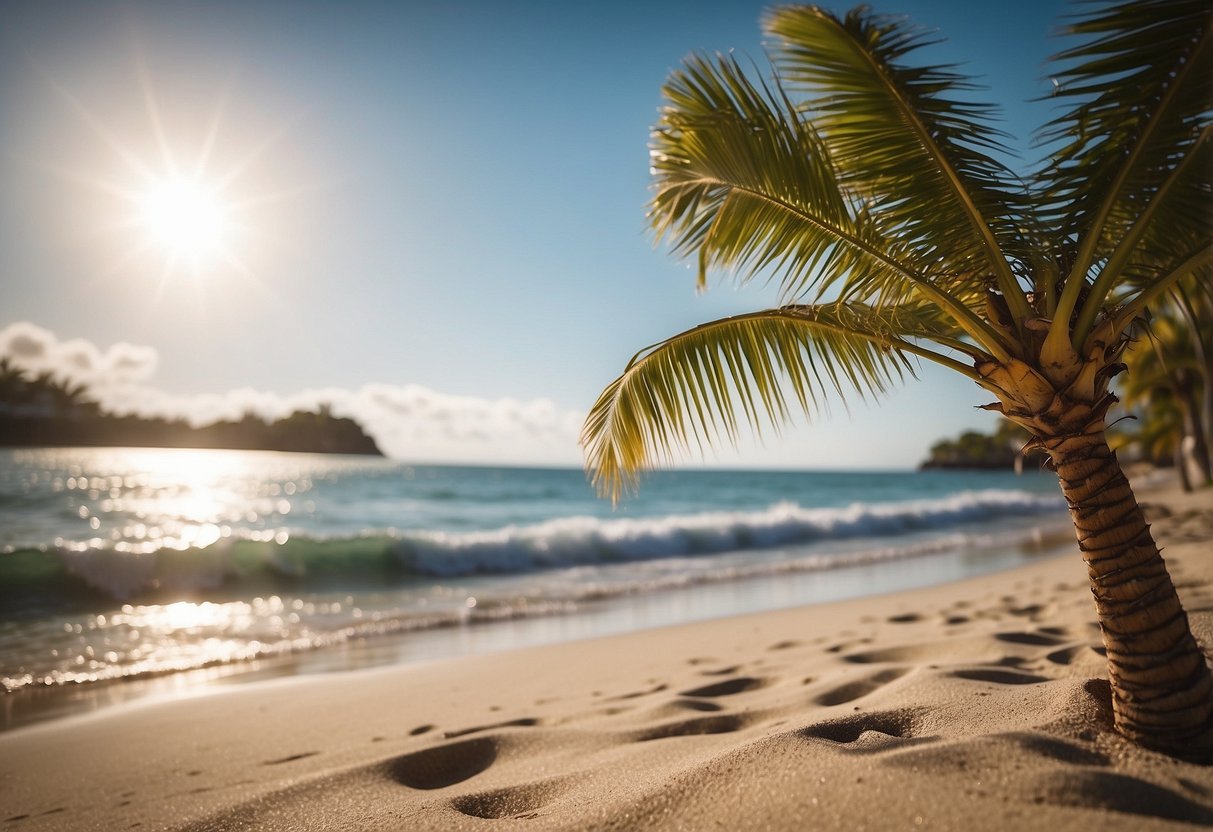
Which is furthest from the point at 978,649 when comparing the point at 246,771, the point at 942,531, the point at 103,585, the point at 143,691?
the point at 942,531

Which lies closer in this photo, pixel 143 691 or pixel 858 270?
pixel 858 270

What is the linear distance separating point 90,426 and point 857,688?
287 feet

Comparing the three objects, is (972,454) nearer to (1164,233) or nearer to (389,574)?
(389,574)

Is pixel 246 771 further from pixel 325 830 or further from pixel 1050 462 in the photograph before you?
pixel 1050 462

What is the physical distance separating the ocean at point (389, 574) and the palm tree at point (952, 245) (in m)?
5.69

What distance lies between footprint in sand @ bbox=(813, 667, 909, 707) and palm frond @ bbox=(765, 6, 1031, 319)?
2.59 m

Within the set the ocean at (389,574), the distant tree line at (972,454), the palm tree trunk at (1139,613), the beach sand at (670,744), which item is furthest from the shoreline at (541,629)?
the distant tree line at (972,454)

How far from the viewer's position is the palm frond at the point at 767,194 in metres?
3.37

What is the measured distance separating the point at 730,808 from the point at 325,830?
1.82 m

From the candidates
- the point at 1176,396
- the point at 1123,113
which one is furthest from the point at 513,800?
the point at 1176,396

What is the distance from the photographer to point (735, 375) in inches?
152

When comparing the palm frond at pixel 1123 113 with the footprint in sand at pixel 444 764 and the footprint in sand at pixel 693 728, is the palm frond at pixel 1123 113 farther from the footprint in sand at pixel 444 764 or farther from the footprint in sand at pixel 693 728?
the footprint in sand at pixel 444 764

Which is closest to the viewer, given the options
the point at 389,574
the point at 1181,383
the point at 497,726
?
the point at 497,726

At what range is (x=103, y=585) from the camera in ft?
38.4
